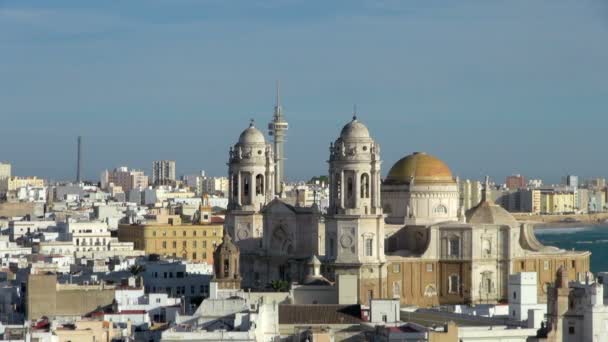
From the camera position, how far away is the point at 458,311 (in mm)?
59219

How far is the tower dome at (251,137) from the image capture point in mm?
75062

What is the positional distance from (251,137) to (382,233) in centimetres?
956

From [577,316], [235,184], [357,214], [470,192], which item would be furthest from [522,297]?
[470,192]

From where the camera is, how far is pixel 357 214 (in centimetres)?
6706

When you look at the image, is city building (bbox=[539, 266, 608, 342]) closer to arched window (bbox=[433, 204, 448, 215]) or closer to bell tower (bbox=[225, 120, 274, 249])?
arched window (bbox=[433, 204, 448, 215])

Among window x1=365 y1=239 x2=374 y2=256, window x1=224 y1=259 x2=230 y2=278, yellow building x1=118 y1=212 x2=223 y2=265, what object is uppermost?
yellow building x1=118 y1=212 x2=223 y2=265

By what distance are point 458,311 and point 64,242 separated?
38384 millimetres

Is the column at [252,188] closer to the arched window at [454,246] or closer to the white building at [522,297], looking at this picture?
the arched window at [454,246]

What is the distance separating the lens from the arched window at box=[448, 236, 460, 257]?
70562mm

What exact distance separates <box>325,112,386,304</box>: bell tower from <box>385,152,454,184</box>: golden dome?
5732 millimetres

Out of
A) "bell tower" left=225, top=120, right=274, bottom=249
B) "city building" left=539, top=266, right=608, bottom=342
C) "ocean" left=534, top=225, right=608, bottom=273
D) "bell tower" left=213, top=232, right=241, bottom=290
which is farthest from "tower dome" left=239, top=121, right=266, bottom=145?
"ocean" left=534, top=225, right=608, bottom=273

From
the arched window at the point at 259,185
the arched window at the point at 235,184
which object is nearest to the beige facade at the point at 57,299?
the arched window at the point at 235,184

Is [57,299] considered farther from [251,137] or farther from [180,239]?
[180,239]

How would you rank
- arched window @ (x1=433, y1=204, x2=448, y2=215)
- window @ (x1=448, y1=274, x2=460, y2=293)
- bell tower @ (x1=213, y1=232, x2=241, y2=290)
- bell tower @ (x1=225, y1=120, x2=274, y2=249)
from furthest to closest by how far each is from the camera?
bell tower @ (x1=225, y1=120, x2=274, y2=249) < arched window @ (x1=433, y1=204, x2=448, y2=215) < window @ (x1=448, y1=274, x2=460, y2=293) < bell tower @ (x1=213, y1=232, x2=241, y2=290)
